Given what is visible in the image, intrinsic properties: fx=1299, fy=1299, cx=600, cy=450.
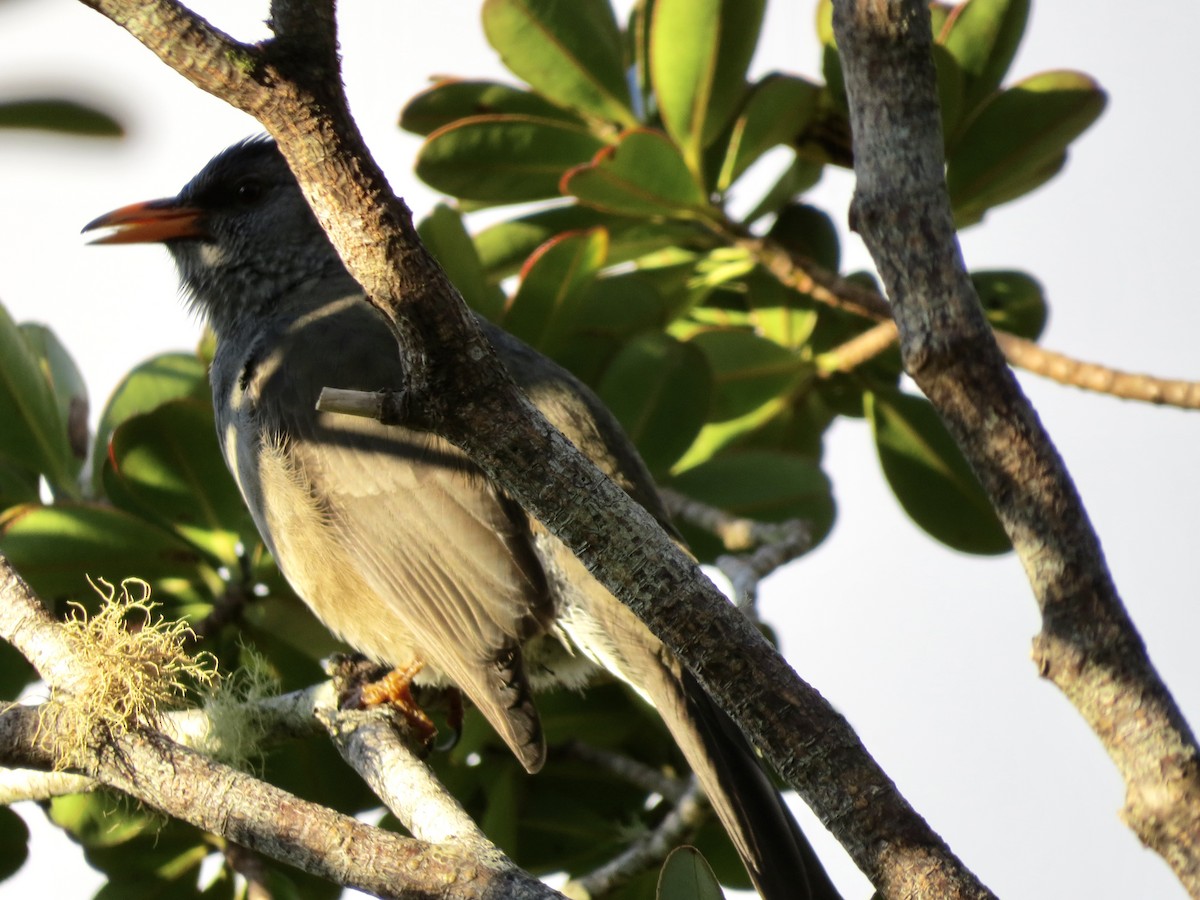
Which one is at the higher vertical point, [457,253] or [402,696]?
[457,253]

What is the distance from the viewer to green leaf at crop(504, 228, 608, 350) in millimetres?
3723

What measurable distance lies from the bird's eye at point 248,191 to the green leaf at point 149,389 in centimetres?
86

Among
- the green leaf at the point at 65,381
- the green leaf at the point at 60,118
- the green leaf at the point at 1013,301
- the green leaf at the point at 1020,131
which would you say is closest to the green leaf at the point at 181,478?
the green leaf at the point at 65,381

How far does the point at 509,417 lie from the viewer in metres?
1.98

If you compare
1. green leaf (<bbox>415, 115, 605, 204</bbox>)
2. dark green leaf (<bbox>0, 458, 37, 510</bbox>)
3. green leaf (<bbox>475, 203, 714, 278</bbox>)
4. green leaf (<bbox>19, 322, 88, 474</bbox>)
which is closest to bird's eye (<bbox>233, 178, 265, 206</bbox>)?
green leaf (<bbox>19, 322, 88, 474</bbox>)

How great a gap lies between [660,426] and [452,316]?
2.01m

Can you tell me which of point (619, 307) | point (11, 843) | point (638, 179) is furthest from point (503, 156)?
point (11, 843)

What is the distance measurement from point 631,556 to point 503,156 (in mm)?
2130

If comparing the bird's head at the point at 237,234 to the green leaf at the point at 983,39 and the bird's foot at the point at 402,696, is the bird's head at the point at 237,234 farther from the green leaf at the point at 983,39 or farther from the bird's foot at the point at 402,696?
the green leaf at the point at 983,39

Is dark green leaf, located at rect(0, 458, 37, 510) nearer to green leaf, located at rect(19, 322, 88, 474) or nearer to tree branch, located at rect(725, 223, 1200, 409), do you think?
green leaf, located at rect(19, 322, 88, 474)

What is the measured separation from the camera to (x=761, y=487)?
3.83 meters

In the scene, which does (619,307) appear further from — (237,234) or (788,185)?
(237,234)

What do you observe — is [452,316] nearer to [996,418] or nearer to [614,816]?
[996,418]

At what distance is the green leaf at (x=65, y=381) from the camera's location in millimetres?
3963
